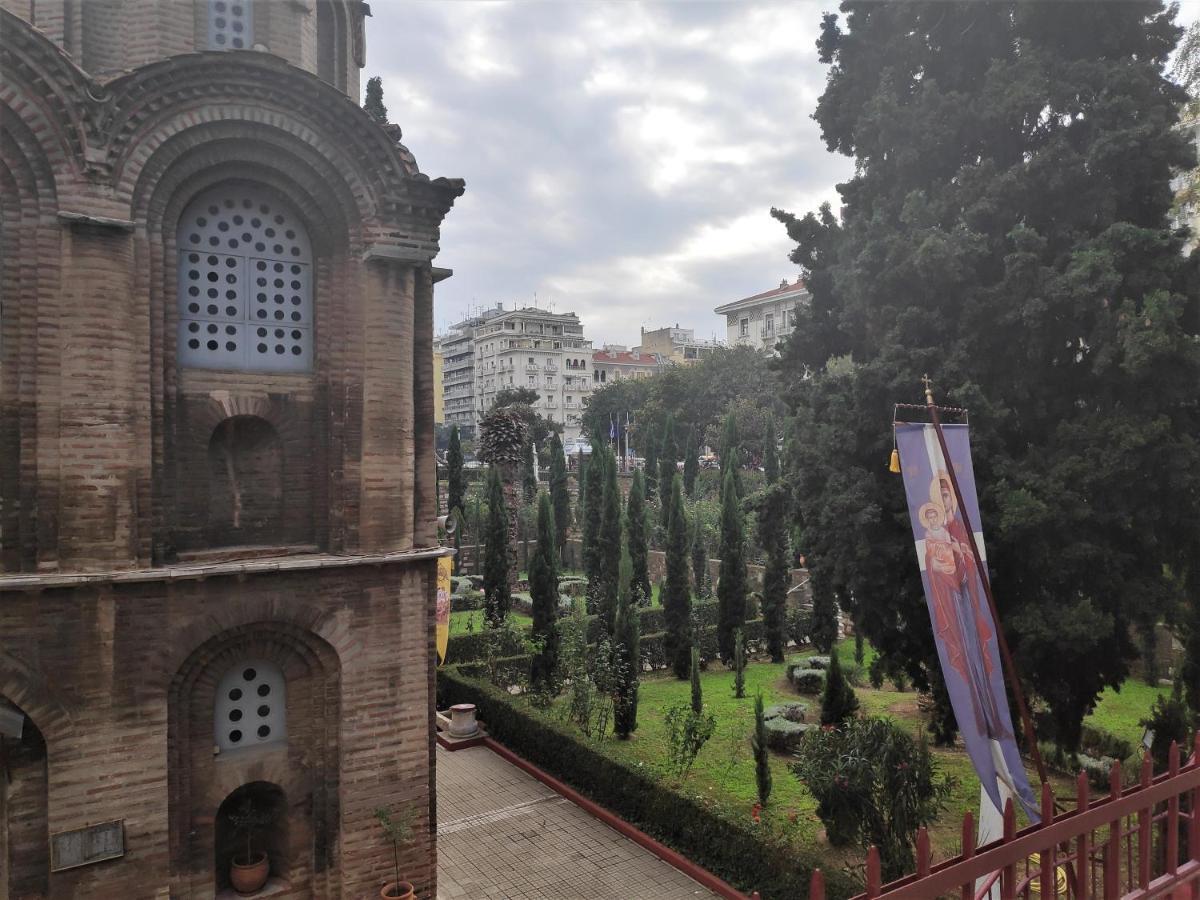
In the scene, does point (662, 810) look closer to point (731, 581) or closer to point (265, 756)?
point (265, 756)

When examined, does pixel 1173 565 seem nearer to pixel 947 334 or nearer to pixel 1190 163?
pixel 947 334

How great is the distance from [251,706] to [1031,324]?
453 inches

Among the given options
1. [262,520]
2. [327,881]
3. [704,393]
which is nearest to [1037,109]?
[262,520]

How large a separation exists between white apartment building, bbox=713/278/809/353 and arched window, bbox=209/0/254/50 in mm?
71751

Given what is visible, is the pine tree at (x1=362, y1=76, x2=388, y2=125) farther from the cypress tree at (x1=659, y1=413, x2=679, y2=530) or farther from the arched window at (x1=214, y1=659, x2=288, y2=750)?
the cypress tree at (x1=659, y1=413, x2=679, y2=530)

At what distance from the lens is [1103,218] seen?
39.9ft

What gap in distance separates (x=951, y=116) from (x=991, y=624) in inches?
332

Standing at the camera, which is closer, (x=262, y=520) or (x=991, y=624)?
(x=991, y=624)

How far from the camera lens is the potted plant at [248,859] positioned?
353 inches

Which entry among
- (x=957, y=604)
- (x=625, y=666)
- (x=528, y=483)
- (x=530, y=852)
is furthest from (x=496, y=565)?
(x=528, y=483)

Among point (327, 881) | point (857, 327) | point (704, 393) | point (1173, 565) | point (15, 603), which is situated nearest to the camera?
point (15, 603)

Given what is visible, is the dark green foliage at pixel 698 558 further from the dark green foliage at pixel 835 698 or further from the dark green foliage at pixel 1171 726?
the dark green foliage at pixel 1171 726

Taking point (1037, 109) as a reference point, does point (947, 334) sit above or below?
below

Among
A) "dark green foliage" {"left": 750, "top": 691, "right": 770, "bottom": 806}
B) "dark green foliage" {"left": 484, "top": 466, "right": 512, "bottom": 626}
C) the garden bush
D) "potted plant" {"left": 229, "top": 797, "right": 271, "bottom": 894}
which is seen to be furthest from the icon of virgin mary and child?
"dark green foliage" {"left": 484, "top": 466, "right": 512, "bottom": 626}
